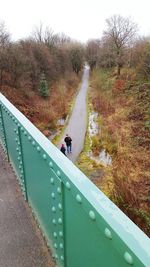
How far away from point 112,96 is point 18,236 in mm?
32987

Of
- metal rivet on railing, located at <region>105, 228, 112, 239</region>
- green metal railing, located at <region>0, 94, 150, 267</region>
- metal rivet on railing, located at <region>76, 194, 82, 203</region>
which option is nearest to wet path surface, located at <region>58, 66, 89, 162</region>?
green metal railing, located at <region>0, 94, 150, 267</region>

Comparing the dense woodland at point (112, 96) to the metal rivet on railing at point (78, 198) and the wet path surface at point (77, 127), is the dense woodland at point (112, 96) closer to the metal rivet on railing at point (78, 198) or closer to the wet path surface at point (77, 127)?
the wet path surface at point (77, 127)

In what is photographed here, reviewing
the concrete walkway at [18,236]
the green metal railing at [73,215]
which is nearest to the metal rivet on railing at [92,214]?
the green metal railing at [73,215]

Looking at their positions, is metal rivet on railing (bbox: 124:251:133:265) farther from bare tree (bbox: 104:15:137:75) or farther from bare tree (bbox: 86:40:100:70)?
bare tree (bbox: 86:40:100:70)

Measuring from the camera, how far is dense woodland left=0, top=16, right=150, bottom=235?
13836 millimetres

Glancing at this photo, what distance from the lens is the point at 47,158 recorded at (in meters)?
1.72

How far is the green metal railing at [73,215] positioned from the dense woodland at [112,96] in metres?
7.10

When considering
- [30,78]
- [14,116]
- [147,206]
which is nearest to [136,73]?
[30,78]

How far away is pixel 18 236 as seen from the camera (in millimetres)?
2277

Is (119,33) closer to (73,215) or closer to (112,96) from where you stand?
(112,96)

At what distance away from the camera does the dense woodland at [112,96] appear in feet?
45.4

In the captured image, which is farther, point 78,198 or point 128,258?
point 78,198

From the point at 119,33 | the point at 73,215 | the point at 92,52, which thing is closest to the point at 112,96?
the point at 119,33

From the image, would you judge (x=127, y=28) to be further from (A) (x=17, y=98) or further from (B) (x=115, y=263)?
(B) (x=115, y=263)
